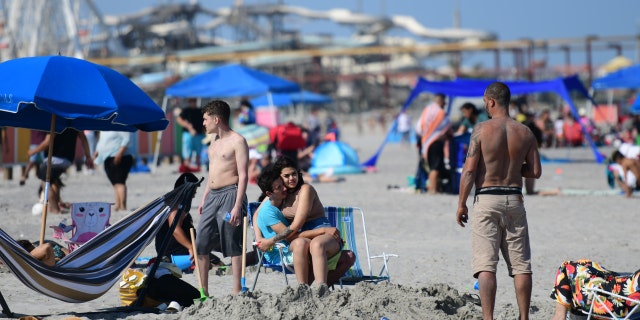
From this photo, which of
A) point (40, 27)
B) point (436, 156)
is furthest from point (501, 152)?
point (40, 27)

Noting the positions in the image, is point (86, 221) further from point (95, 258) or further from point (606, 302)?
point (606, 302)

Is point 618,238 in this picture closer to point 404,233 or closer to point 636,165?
point 404,233

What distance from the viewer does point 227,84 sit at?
19750 millimetres

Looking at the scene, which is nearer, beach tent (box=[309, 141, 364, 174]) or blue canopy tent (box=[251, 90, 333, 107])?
beach tent (box=[309, 141, 364, 174])

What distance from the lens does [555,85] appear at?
20.4 m

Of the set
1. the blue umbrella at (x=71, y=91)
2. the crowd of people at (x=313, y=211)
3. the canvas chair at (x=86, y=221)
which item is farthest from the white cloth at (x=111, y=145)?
the blue umbrella at (x=71, y=91)

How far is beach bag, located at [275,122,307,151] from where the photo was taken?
1581 cm

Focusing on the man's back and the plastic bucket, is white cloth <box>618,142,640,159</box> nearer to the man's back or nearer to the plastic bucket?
the plastic bucket

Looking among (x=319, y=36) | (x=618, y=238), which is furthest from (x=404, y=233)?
(x=319, y=36)

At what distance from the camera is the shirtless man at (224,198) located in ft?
22.1

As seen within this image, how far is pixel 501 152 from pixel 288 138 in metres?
10.2

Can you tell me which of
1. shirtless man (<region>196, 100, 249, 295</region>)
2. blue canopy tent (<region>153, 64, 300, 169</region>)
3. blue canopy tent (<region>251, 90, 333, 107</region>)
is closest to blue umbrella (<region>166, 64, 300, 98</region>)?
blue canopy tent (<region>153, 64, 300, 169</region>)

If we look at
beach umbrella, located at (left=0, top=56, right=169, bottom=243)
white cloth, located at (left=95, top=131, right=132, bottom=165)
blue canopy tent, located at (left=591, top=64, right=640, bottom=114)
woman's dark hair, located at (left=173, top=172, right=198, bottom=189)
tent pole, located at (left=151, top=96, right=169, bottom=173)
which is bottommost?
tent pole, located at (left=151, top=96, right=169, bottom=173)

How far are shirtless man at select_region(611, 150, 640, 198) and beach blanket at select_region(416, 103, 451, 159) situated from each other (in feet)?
7.99
